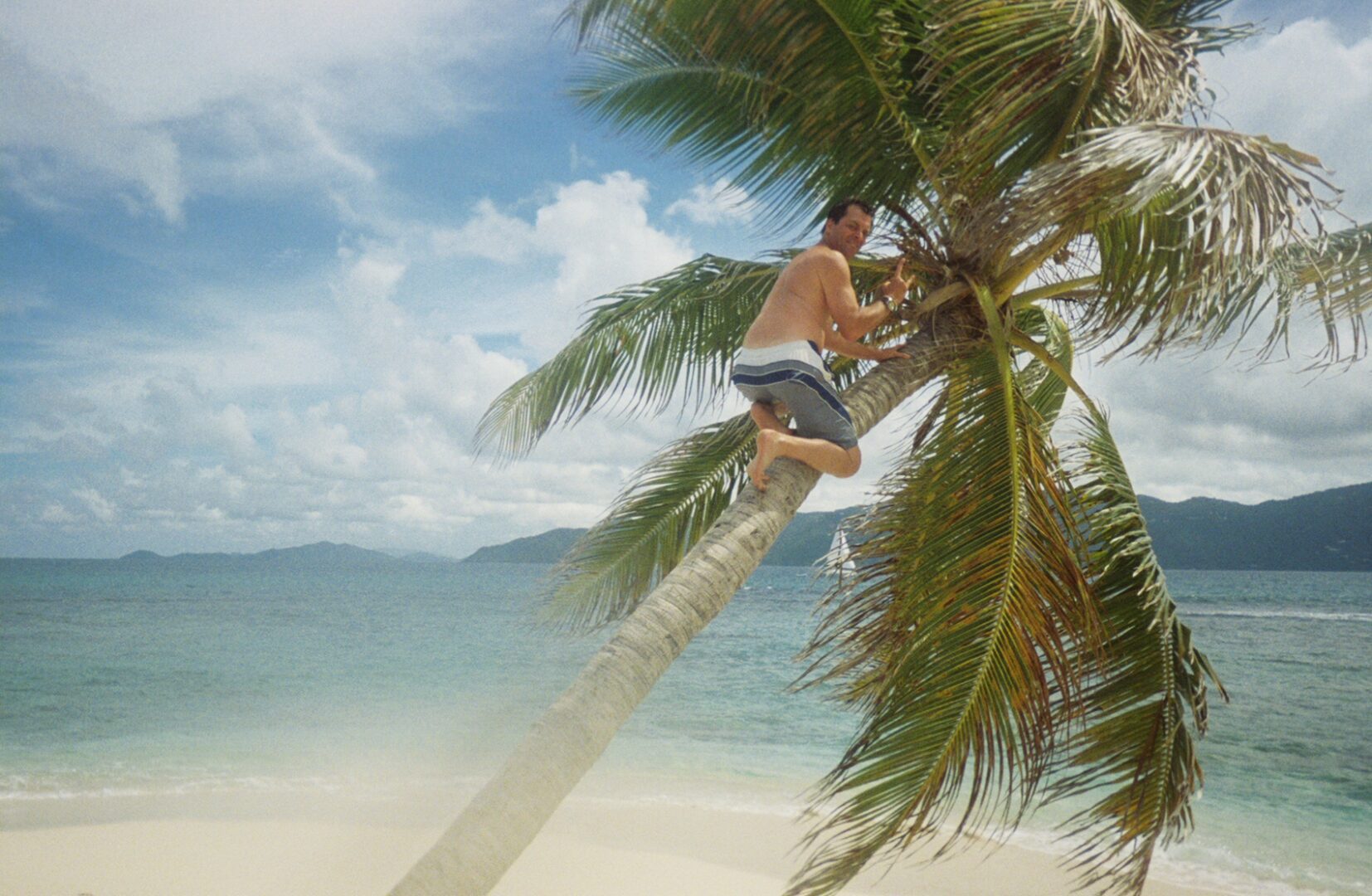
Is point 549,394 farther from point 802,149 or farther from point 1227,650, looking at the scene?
point 1227,650

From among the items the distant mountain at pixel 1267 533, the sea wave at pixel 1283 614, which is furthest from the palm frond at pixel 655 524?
the distant mountain at pixel 1267 533

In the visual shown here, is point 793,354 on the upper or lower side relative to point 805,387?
upper

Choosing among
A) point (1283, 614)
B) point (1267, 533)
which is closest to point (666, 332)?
point (1283, 614)

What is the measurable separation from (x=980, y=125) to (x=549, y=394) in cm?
310

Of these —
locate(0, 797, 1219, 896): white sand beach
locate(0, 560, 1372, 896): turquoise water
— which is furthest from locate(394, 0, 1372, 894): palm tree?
locate(0, 797, 1219, 896): white sand beach

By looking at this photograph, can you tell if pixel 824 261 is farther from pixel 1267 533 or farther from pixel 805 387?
pixel 1267 533

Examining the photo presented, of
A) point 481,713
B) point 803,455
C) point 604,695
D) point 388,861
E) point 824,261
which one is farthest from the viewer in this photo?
point 481,713

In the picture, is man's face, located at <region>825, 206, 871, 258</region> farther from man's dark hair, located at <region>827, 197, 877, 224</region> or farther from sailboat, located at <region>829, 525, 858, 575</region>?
sailboat, located at <region>829, 525, 858, 575</region>

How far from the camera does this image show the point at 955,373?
170 inches

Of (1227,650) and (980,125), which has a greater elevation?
(980,125)

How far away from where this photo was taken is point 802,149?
5336 mm

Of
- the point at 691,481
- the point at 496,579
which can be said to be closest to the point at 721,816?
the point at 691,481

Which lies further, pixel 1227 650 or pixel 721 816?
pixel 1227 650

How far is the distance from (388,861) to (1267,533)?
74117 millimetres
